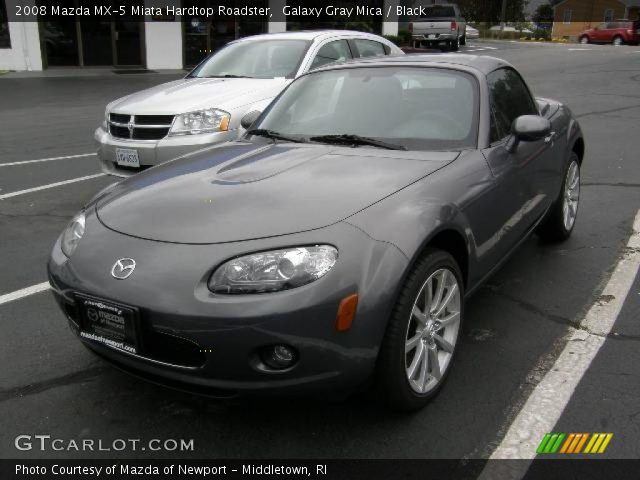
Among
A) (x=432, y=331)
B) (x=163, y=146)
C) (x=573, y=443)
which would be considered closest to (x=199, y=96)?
(x=163, y=146)

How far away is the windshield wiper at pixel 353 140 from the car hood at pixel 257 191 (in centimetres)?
9

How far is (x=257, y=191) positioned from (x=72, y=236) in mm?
878

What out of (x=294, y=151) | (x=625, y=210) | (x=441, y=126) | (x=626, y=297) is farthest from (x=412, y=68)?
(x=625, y=210)

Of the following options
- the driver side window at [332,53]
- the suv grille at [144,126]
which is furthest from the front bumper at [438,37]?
the suv grille at [144,126]

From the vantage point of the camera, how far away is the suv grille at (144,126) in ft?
19.2

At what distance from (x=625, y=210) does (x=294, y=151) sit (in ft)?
12.6

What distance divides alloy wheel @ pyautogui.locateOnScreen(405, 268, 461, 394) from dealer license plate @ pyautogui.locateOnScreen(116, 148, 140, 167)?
385 cm

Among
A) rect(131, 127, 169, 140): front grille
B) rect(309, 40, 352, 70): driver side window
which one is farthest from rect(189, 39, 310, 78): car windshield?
rect(131, 127, 169, 140): front grille

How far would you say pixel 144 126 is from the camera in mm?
5875

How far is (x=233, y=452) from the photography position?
2.51m

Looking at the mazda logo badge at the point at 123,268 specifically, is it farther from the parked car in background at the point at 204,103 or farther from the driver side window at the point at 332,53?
the driver side window at the point at 332,53

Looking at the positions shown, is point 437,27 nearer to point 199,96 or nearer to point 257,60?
point 257,60

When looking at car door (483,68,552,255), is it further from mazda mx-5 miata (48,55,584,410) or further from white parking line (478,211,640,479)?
white parking line (478,211,640,479)

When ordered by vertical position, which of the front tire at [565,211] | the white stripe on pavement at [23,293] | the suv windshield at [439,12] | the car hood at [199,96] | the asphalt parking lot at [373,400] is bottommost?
the white stripe on pavement at [23,293]
